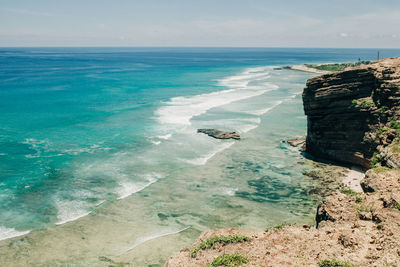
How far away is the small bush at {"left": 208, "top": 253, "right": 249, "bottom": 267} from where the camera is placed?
1105 cm

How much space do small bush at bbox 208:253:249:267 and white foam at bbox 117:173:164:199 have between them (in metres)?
13.6

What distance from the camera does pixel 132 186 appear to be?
25.0m

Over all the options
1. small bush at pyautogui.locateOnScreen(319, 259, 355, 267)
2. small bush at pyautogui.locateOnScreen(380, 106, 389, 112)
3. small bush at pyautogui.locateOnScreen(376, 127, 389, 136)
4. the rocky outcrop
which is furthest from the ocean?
small bush at pyautogui.locateOnScreen(319, 259, 355, 267)

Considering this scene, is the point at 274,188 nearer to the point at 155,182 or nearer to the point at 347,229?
the point at 155,182

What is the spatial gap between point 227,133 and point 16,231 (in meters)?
24.7

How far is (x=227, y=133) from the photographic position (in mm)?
37969

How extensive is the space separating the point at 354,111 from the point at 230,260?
20576 millimetres

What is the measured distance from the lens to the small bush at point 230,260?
36.3 ft

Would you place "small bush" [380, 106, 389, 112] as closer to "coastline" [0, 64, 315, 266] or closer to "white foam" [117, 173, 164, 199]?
"coastline" [0, 64, 315, 266]

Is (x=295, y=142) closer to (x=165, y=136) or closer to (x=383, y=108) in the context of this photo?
(x=383, y=108)

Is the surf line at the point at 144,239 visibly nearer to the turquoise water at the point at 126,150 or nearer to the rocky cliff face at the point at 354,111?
the turquoise water at the point at 126,150

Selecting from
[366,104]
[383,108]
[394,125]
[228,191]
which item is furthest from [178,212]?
[366,104]

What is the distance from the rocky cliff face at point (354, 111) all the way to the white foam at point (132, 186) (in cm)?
1540

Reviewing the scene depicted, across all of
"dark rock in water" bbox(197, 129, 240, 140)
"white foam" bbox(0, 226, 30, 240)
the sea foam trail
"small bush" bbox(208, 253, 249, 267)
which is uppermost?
the sea foam trail
